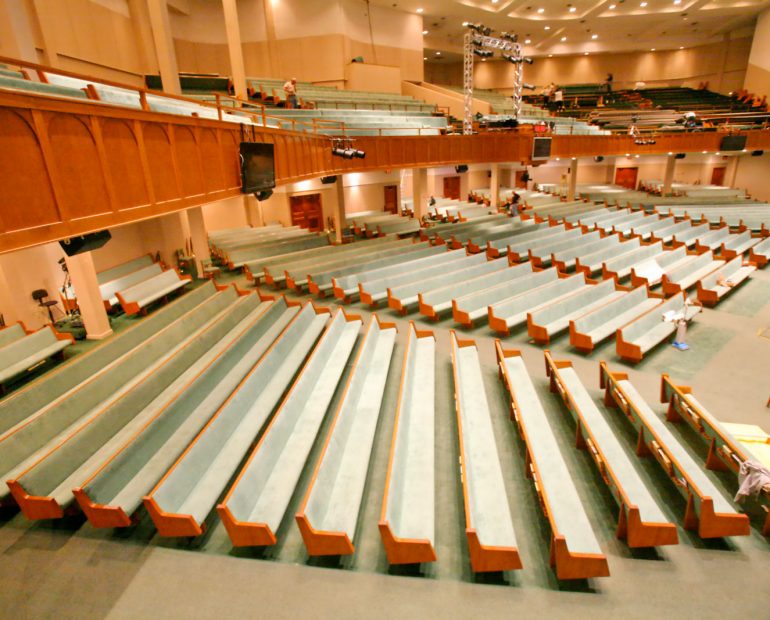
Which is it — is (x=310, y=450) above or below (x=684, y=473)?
below

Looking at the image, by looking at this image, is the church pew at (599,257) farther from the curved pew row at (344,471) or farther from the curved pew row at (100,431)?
the curved pew row at (100,431)

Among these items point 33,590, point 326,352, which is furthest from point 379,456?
point 33,590

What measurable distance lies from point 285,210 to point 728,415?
13.1 metres

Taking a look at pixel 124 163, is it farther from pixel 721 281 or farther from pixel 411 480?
pixel 721 281

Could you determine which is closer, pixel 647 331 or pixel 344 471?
pixel 344 471

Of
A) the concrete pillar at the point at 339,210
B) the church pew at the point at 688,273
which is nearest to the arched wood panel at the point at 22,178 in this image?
the church pew at the point at 688,273

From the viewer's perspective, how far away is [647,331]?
6676 mm

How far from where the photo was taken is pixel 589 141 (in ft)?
53.0

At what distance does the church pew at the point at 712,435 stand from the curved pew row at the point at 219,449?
4300 mm

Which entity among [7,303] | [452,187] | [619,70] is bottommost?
[7,303]

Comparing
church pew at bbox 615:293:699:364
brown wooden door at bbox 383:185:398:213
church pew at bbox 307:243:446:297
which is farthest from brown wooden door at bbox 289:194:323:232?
church pew at bbox 615:293:699:364

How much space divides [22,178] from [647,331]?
7.55 meters

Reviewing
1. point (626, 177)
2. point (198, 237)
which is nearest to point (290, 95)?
point (198, 237)

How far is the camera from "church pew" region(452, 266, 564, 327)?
7.17m
